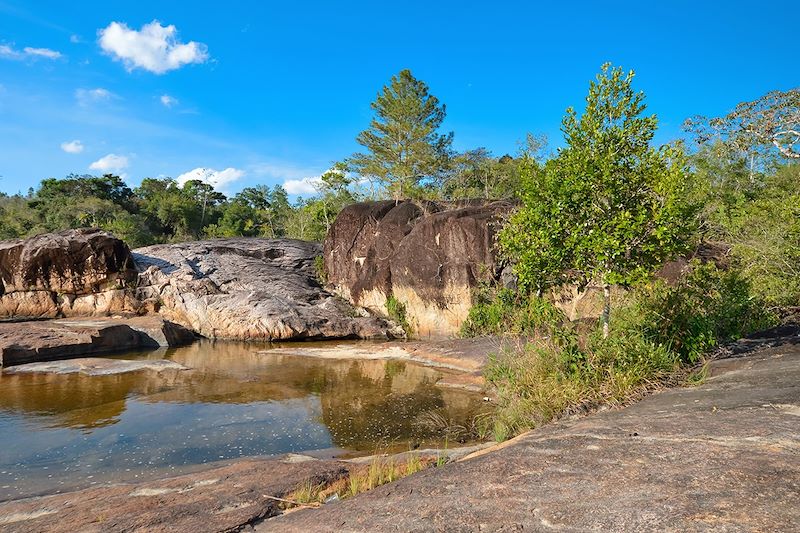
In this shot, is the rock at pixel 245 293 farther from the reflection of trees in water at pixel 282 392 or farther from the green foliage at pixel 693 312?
the green foliage at pixel 693 312

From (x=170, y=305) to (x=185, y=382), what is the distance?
34.2 feet

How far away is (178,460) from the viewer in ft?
25.0

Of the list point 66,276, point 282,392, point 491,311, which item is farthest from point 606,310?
point 66,276

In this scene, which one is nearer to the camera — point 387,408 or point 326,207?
point 387,408

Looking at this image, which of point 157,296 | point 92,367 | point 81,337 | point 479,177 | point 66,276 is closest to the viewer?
point 92,367

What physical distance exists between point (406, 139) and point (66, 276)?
21079 mm

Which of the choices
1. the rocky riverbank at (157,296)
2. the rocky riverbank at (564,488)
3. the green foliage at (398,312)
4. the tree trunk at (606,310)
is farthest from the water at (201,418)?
the green foliage at (398,312)

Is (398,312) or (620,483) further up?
(398,312)

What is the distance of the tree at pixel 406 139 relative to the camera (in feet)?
110

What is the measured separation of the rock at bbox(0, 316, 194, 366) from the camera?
15.2m

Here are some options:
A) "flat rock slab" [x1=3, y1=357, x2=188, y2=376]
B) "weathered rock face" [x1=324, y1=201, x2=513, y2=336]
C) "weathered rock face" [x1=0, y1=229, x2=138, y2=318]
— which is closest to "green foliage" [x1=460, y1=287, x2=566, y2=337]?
"weathered rock face" [x1=324, y1=201, x2=513, y2=336]

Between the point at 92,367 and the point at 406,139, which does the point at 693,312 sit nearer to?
the point at 92,367

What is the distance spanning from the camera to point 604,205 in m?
7.83

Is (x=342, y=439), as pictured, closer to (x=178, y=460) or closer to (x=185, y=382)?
(x=178, y=460)
